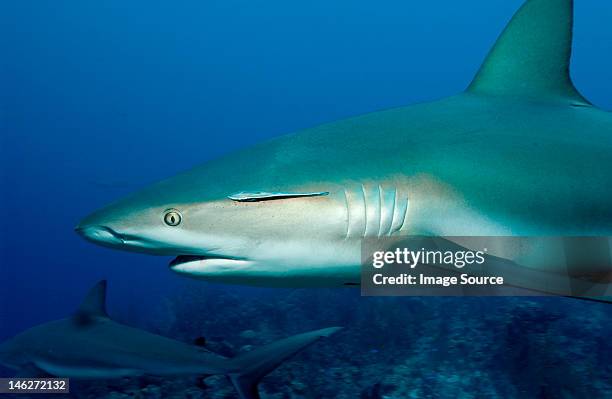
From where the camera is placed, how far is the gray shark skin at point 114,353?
3133mm

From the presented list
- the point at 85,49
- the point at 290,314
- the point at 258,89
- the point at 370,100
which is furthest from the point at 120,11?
the point at 290,314

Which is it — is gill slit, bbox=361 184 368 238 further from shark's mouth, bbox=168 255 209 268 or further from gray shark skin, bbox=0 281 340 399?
gray shark skin, bbox=0 281 340 399

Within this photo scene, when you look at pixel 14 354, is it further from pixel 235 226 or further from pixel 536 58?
pixel 536 58

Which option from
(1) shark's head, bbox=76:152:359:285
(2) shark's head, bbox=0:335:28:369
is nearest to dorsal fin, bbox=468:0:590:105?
(1) shark's head, bbox=76:152:359:285

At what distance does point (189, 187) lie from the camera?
5.51ft

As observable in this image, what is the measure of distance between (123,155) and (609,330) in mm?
94943

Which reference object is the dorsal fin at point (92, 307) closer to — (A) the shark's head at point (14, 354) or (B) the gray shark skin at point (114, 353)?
(B) the gray shark skin at point (114, 353)

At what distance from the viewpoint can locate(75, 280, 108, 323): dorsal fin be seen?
162 inches

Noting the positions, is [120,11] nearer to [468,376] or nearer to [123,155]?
[123,155]

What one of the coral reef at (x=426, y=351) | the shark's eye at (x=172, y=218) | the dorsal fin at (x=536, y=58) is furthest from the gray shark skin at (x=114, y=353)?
the dorsal fin at (x=536, y=58)

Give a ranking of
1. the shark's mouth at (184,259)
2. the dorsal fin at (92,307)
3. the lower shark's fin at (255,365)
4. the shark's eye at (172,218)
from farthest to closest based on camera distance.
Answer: the dorsal fin at (92,307) → the lower shark's fin at (255,365) → the shark's mouth at (184,259) → the shark's eye at (172,218)

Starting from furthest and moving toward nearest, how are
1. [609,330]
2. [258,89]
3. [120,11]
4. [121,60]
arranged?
[258,89] < [121,60] < [120,11] < [609,330]

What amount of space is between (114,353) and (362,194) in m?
3.06

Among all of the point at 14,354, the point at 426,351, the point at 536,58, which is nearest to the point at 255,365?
the point at 426,351
